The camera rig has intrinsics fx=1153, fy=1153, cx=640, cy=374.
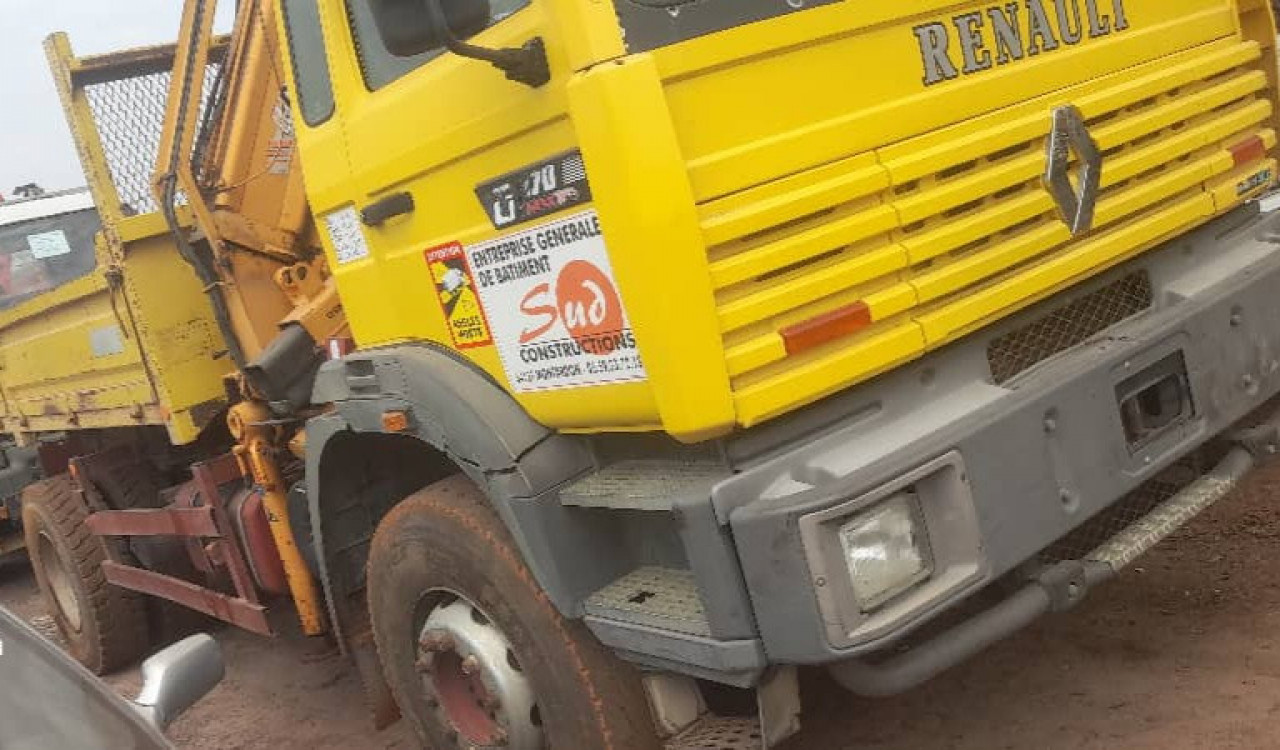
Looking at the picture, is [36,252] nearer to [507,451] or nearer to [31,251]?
[31,251]

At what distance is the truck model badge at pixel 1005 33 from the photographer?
260 cm

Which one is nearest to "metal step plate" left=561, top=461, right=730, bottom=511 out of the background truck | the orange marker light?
the orange marker light

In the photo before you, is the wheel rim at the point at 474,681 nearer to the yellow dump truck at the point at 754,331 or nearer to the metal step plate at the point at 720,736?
the yellow dump truck at the point at 754,331

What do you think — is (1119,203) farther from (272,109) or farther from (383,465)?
(272,109)

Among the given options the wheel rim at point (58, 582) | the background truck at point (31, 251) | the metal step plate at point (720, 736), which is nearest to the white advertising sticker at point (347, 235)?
the metal step plate at point (720, 736)

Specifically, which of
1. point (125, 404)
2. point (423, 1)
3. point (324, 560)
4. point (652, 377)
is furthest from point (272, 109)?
point (652, 377)

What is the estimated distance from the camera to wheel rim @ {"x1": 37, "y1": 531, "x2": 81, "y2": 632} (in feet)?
19.8

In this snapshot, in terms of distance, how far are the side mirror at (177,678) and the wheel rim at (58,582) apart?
4.08m

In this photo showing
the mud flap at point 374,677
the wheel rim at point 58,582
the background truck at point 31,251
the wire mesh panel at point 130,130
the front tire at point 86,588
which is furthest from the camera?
the background truck at point 31,251

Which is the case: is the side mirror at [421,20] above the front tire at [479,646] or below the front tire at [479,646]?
above

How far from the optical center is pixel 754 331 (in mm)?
2299

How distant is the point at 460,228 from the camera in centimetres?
277

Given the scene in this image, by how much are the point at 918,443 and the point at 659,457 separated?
59cm

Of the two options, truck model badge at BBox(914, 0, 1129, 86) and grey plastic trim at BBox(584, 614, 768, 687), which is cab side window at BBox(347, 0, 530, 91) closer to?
truck model badge at BBox(914, 0, 1129, 86)
